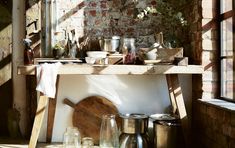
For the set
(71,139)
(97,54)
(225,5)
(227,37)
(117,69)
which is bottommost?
(71,139)

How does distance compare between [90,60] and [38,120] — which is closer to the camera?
[38,120]

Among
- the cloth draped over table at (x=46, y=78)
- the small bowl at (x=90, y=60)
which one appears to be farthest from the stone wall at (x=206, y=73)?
the cloth draped over table at (x=46, y=78)

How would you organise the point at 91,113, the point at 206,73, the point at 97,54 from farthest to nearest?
1. the point at 91,113
2. the point at 97,54
3. the point at 206,73

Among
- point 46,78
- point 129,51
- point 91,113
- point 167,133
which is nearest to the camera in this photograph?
point 46,78

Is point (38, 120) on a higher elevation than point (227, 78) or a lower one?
lower

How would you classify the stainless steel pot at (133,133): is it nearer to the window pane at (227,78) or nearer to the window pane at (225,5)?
the window pane at (227,78)

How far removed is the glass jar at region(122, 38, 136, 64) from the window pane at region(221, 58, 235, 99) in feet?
3.11

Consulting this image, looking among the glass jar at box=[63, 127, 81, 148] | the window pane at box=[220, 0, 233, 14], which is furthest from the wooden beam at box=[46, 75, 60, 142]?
the window pane at box=[220, 0, 233, 14]

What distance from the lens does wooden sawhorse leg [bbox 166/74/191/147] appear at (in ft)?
11.0

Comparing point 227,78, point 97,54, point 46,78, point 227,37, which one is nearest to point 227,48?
point 227,37

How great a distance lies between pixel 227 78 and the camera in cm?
318

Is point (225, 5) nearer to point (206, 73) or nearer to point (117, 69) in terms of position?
point (206, 73)

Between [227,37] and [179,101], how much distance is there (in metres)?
0.83

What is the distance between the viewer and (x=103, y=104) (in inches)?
147
